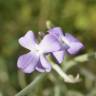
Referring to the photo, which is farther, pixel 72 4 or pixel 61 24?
pixel 72 4

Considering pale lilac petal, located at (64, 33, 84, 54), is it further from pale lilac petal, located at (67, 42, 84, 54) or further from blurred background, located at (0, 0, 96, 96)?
blurred background, located at (0, 0, 96, 96)

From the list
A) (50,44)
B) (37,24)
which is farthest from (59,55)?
(37,24)

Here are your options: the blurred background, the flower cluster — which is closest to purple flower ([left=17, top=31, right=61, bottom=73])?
the flower cluster

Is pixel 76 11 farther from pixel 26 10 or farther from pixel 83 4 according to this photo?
pixel 26 10

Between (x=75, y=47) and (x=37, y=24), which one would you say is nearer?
(x=75, y=47)

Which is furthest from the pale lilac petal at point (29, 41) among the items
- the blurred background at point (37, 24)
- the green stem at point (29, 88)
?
the blurred background at point (37, 24)

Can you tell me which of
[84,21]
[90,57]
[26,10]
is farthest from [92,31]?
[90,57]

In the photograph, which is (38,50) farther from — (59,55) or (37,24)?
(37,24)
